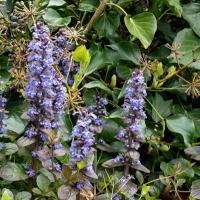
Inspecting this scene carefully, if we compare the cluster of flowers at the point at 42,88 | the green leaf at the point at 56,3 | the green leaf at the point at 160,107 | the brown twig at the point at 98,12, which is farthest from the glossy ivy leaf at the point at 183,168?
the green leaf at the point at 56,3

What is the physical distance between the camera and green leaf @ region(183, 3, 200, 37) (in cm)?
190

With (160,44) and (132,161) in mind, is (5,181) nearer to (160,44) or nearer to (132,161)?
(132,161)

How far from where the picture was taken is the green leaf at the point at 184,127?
174 cm

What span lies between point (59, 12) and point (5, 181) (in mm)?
749

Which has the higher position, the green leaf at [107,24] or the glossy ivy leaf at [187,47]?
the green leaf at [107,24]

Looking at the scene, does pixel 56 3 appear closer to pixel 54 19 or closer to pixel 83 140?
pixel 54 19

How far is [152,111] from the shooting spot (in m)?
1.81

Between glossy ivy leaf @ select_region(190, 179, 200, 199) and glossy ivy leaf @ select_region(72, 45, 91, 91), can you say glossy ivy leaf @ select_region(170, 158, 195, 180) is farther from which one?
glossy ivy leaf @ select_region(72, 45, 91, 91)

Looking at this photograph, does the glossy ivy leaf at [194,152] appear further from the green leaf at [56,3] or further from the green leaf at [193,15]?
the green leaf at [56,3]

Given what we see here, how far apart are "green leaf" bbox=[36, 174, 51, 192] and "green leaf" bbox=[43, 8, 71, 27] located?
64 centimetres

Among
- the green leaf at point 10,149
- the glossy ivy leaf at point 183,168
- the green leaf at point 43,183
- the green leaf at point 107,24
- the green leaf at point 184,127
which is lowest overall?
the glossy ivy leaf at point 183,168

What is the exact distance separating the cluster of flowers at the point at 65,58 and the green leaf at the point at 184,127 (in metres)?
0.37

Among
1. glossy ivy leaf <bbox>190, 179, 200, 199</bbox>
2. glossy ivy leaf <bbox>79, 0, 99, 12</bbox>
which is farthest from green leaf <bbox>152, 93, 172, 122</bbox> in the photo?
glossy ivy leaf <bbox>79, 0, 99, 12</bbox>

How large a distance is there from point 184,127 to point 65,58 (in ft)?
1.55
